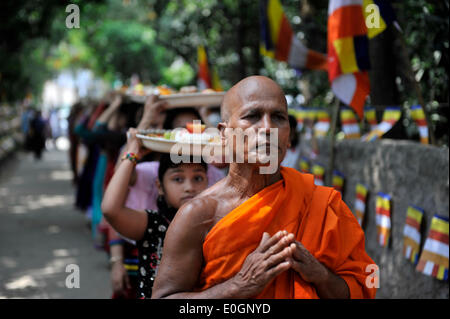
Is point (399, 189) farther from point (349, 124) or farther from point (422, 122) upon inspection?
point (349, 124)

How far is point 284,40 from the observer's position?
249 inches

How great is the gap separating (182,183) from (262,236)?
122 centimetres

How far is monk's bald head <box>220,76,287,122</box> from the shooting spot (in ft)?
6.52

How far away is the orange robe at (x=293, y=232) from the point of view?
194 centimetres

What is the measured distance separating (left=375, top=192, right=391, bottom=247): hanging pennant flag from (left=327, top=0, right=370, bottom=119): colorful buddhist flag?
2.53ft

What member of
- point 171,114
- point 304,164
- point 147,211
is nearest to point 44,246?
point 304,164

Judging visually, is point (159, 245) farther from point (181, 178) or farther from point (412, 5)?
point (412, 5)

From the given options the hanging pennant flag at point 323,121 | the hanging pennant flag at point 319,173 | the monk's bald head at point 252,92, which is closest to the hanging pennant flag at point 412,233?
the hanging pennant flag at point 319,173

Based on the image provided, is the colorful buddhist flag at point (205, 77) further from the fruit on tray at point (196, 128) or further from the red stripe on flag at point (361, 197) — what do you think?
the fruit on tray at point (196, 128)

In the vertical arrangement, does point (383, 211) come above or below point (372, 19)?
below

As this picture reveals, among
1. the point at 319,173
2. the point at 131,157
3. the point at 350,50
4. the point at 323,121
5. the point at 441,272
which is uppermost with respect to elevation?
the point at 350,50

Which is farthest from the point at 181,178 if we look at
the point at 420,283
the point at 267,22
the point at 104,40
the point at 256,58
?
the point at 104,40

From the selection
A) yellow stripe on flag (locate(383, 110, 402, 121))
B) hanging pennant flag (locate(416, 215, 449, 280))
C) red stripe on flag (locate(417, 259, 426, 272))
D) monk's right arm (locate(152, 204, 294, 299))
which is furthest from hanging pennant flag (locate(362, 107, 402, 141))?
monk's right arm (locate(152, 204, 294, 299))
